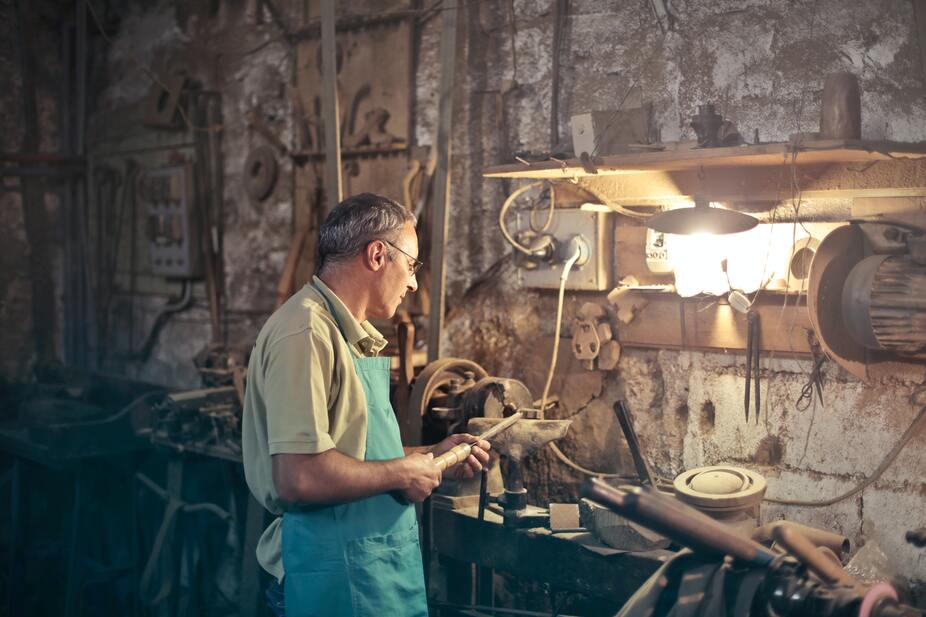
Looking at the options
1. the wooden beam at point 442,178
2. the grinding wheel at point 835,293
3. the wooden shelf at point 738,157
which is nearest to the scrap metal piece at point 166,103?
the wooden beam at point 442,178

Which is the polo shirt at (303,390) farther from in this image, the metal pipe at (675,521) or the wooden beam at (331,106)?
the wooden beam at (331,106)

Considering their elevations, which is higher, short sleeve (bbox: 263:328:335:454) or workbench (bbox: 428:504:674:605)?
short sleeve (bbox: 263:328:335:454)

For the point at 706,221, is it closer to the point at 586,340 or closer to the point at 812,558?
Result: the point at 586,340

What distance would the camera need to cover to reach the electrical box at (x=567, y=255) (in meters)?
3.73

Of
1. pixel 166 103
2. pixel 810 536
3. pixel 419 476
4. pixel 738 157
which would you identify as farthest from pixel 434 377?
pixel 166 103

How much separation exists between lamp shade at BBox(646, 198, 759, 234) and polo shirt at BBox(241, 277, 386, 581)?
1062 mm

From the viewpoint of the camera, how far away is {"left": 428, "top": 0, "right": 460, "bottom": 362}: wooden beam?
4.05m

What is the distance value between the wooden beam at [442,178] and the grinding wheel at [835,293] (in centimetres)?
165

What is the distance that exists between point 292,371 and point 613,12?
221cm

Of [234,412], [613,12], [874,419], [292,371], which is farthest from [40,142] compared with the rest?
[874,419]

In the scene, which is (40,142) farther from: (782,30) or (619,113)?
(782,30)

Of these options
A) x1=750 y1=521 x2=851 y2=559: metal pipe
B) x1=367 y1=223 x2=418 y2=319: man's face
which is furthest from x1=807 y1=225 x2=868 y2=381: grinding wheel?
x1=367 y1=223 x2=418 y2=319: man's face

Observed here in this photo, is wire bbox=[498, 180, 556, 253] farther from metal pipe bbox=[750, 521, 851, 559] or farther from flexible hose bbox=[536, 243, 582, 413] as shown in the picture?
metal pipe bbox=[750, 521, 851, 559]

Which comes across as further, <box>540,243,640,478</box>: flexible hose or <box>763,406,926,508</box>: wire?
<box>540,243,640,478</box>: flexible hose
